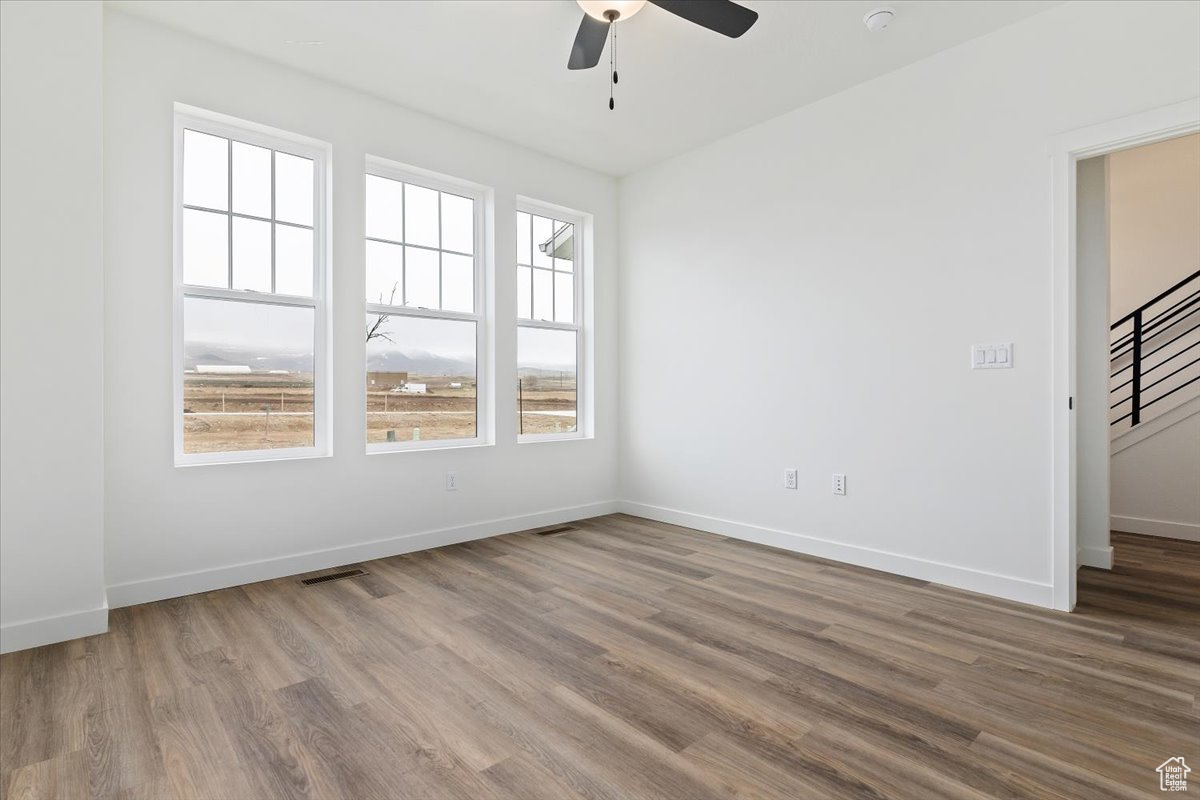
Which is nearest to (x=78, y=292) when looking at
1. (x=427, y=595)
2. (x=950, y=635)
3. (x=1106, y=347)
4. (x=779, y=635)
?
(x=427, y=595)

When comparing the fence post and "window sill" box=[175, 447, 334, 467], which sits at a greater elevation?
the fence post

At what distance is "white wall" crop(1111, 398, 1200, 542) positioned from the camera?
410 centimetres

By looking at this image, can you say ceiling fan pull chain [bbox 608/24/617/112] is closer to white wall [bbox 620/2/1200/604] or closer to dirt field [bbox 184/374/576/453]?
white wall [bbox 620/2/1200/604]

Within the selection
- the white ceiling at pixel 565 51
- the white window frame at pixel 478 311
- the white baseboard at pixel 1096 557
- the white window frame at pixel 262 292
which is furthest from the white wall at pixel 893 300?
the white window frame at pixel 262 292

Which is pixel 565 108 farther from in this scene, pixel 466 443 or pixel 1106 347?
pixel 1106 347

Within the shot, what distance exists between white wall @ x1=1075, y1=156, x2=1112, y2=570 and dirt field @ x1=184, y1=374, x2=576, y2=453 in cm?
392

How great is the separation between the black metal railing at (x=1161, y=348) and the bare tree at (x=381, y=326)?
217 inches

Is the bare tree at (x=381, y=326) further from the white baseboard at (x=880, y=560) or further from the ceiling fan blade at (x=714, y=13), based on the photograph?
the white baseboard at (x=880, y=560)

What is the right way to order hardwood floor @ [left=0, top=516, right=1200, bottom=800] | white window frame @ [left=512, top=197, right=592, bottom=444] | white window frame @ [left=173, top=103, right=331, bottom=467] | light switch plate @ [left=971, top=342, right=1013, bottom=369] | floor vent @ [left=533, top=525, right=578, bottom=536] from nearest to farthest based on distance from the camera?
hardwood floor @ [left=0, top=516, right=1200, bottom=800], light switch plate @ [left=971, top=342, right=1013, bottom=369], white window frame @ [left=173, top=103, right=331, bottom=467], floor vent @ [left=533, top=525, right=578, bottom=536], white window frame @ [left=512, top=197, right=592, bottom=444]

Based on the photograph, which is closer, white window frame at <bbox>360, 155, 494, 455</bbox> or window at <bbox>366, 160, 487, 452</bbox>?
window at <bbox>366, 160, 487, 452</bbox>

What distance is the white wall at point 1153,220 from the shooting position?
501 cm

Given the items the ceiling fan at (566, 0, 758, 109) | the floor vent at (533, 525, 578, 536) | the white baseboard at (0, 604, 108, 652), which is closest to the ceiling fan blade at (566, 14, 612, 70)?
the ceiling fan at (566, 0, 758, 109)

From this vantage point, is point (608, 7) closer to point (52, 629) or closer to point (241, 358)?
point (241, 358)

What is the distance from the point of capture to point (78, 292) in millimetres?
2525
